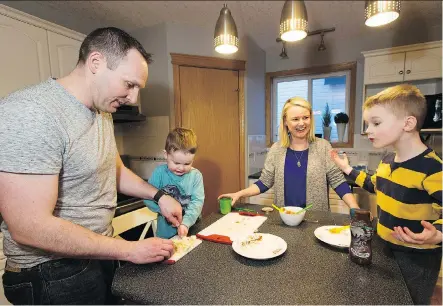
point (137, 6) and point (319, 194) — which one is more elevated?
point (137, 6)

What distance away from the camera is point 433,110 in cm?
228

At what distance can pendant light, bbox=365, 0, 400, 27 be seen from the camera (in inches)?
32.9

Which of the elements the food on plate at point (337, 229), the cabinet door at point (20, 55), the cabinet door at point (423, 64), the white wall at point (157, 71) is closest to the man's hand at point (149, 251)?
the food on plate at point (337, 229)

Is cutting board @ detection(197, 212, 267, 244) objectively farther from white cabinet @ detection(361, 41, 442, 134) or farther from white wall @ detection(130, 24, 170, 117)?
white cabinet @ detection(361, 41, 442, 134)

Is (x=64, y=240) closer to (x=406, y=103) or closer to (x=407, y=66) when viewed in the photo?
(x=406, y=103)

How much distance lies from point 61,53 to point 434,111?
127 inches

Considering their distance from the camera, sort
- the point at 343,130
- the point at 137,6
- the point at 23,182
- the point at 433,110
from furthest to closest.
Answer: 1. the point at 343,130
2. the point at 433,110
3. the point at 137,6
4. the point at 23,182

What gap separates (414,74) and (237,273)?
2674mm

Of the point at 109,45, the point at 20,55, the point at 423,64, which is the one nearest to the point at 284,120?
the point at 109,45

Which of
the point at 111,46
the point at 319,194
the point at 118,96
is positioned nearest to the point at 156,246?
the point at 118,96

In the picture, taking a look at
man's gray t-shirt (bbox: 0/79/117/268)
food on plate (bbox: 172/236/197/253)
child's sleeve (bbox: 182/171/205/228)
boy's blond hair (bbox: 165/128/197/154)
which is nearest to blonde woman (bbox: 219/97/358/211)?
child's sleeve (bbox: 182/171/205/228)

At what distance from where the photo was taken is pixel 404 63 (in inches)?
95.3

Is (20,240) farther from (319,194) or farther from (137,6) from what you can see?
(137,6)

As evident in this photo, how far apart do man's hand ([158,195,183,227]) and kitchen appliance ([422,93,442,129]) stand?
242 cm
